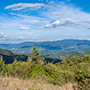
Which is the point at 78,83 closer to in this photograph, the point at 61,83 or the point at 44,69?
the point at 61,83

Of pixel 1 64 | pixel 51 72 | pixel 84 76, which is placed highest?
pixel 1 64

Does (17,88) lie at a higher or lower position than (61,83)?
higher

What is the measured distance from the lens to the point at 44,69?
13391mm

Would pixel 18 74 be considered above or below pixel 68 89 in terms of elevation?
above

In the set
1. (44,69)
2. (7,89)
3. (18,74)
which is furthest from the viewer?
(44,69)

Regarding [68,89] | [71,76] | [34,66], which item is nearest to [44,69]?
[34,66]

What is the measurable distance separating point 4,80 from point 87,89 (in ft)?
16.9

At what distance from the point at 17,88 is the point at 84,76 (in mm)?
5106

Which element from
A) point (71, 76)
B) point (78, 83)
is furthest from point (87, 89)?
point (71, 76)

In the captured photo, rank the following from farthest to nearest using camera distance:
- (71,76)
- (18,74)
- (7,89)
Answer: (71,76) → (18,74) → (7,89)

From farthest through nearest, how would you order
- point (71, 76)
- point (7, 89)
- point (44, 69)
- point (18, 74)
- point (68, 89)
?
1. point (44, 69)
2. point (71, 76)
3. point (18, 74)
4. point (68, 89)
5. point (7, 89)

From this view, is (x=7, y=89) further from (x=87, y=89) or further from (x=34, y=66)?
(x=34, y=66)

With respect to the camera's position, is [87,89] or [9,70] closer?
[87,89]

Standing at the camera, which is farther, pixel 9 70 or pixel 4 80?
pixel 9 70
